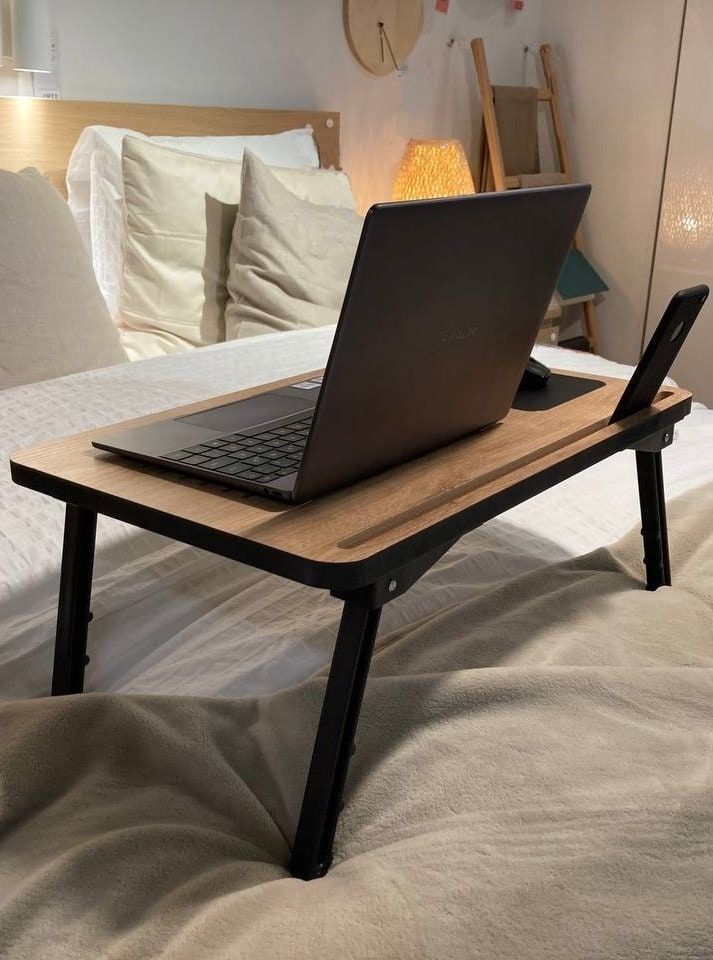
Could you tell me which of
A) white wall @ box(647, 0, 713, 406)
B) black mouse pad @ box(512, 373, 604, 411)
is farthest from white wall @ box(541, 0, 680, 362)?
black mouse pad @ box(512, 373, 604, 411)

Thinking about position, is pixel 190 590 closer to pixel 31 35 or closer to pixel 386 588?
pixel 386 588

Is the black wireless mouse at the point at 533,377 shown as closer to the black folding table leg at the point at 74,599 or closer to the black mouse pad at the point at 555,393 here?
the black mouse pad at the point at 555,393

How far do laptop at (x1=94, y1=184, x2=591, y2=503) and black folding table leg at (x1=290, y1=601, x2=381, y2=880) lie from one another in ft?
0.40

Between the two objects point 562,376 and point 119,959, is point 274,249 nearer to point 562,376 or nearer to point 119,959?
point 562,376

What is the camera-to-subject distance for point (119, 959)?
63 centimetres

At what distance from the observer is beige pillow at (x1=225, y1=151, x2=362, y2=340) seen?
2.21 metres

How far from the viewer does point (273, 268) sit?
222 centimetres

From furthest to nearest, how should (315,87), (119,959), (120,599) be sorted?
(315,87), (120,599), (119,959)

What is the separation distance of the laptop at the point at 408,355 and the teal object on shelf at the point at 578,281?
266 centimetres

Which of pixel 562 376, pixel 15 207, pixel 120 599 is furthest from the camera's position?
pixel 15 207

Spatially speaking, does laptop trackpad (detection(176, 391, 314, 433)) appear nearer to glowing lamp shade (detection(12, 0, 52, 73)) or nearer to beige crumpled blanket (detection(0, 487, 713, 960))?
beige crumpled blanket (detection(0, 487, 713, 960))

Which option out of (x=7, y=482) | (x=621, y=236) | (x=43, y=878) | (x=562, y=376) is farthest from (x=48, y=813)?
(x=621, y=236)

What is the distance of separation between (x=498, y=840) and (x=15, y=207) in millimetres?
1395

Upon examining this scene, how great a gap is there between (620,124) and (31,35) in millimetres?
2252
